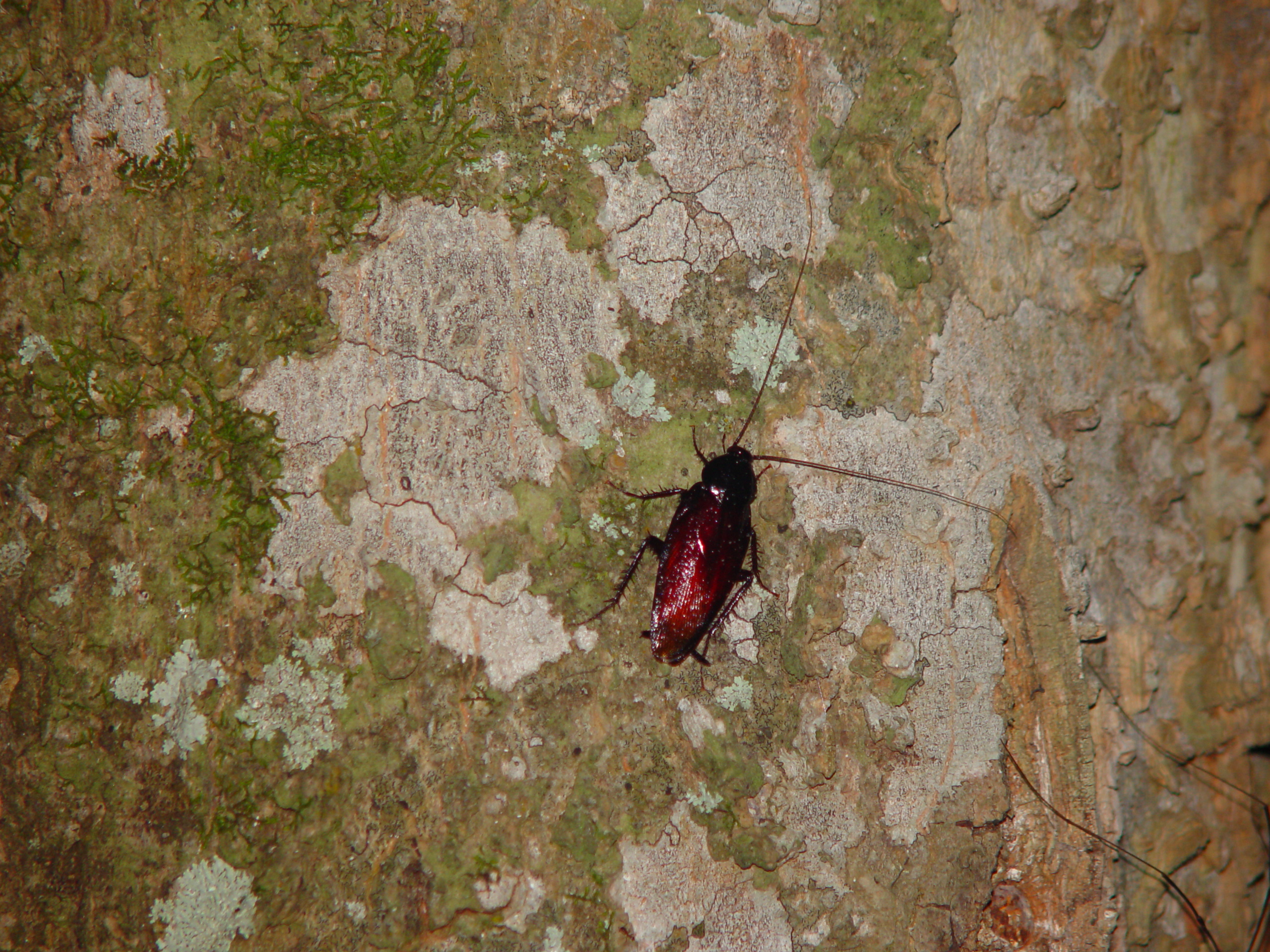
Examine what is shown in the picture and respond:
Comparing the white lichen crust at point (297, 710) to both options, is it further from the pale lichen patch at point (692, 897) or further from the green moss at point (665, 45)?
the green moss at point (665, 45)

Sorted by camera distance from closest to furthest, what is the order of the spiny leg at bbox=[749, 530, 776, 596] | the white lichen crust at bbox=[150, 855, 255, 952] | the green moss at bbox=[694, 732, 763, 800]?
the white lichen crust at bbox=[150, 855, 255, 952] → the green moss at bbox=[694, 732, 763, 800] → the spiny leg at bbox=[749, 530, 776, 596]

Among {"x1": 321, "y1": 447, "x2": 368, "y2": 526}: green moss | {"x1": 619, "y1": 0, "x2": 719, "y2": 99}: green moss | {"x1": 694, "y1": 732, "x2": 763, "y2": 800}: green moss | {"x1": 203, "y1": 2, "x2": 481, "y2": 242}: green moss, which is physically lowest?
{"x1": 694, "y1": 732, "x2": 763, "y2": 800}: green moss

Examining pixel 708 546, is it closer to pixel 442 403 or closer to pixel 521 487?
pixel 521 487

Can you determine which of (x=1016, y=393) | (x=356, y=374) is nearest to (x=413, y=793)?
(x=356, y=374)

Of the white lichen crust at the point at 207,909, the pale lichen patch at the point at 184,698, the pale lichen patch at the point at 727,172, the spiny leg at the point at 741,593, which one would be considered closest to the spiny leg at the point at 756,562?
the spiny leg at the point at 741,593

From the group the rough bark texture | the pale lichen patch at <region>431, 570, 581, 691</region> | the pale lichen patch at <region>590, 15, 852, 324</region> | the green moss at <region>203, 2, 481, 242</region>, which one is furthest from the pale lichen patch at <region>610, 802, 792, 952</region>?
the green moss at <region>203, 2, 481, 242</region>

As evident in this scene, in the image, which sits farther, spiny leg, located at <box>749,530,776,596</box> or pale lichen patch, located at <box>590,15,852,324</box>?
spiny leg, located at <box>749,530,776,596</box>

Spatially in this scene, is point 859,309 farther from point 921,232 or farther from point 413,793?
point 413,793

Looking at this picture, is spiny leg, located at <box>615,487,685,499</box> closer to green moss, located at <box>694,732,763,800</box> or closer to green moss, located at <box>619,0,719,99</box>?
green moss, located at <box>694,732,763,800</box>
